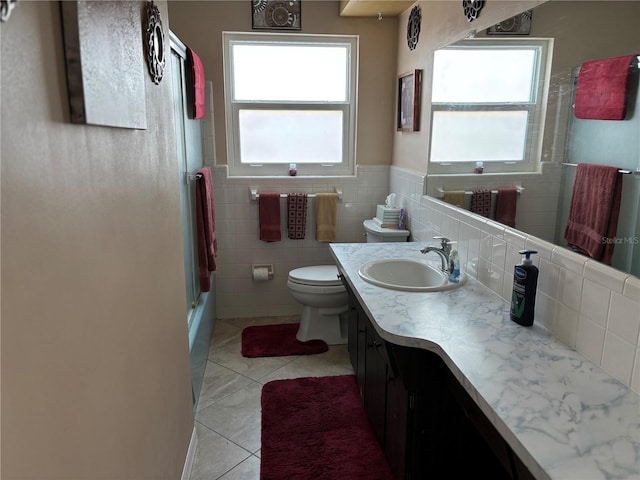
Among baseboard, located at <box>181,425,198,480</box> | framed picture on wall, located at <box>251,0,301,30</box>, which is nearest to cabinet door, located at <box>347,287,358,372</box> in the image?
baseboard, located at <box>181,425,198,480</box>

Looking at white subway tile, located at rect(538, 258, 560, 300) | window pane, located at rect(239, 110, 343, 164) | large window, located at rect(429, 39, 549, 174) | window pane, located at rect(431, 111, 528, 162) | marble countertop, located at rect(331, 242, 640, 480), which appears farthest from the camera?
window pane, located at rect(239, 110, 343, 164)

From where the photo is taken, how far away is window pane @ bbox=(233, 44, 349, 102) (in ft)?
10.9

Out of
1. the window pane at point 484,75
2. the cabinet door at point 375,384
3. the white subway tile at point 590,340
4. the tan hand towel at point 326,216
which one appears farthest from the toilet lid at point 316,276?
the white subway tile at point 590,340

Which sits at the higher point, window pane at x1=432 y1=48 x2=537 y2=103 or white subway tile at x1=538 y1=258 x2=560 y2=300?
window pane at x1=432 y1=48 x2=537 y2=103

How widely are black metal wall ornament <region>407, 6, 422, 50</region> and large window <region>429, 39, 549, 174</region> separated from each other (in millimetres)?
394

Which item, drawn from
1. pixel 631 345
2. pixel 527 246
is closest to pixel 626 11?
pixel 527 246

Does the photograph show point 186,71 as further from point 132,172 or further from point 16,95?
point 16,95

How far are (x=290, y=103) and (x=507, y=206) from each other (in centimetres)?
198

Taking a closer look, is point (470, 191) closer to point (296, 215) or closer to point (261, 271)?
→ point (296, 215)

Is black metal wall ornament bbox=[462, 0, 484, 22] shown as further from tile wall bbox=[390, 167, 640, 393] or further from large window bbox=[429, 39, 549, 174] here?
tile wall bbox=[390, 167, 640, 393]

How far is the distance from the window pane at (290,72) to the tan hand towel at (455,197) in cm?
138

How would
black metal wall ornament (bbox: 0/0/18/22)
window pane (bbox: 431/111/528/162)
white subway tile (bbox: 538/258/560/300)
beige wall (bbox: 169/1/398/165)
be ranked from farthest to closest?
beige wall (bbox: 169/1/398/165) → window pane (bbox: 431/111/528/162) → white subway tile (bbox: 538/258/560/300) → black metal wall ornament (bbox: 0/0/18/22)

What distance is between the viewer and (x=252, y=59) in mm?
3320

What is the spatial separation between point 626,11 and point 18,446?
1676mm
